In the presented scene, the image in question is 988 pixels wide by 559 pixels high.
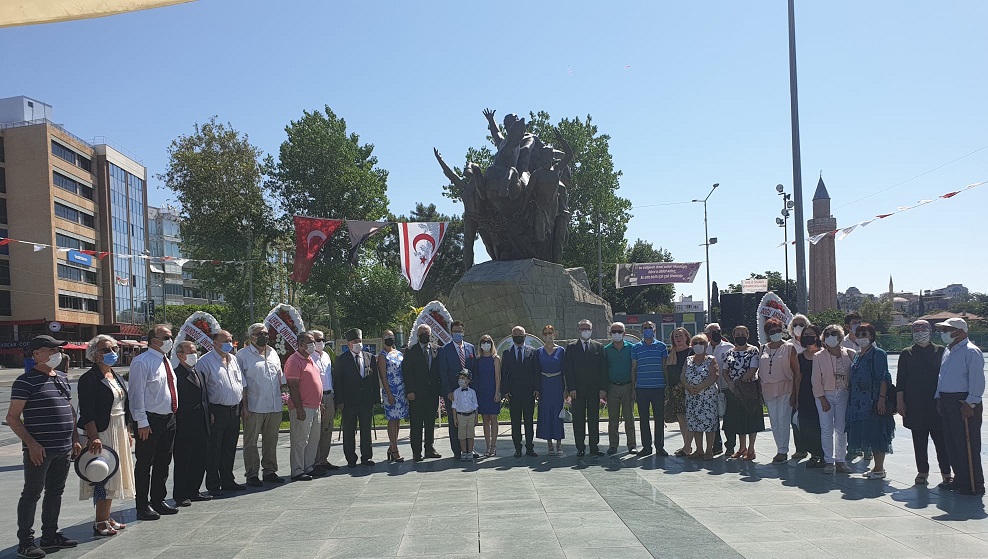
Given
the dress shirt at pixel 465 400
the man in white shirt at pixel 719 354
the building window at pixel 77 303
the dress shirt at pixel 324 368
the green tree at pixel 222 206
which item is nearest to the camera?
the dress shirt at pixel 324 368

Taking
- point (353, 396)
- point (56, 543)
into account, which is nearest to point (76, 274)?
point (353, 396)

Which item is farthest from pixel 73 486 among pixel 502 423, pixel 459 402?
pixel 502 423

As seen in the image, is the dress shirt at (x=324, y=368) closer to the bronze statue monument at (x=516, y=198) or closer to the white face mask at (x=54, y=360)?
the white face mask at (x=54, y=360)

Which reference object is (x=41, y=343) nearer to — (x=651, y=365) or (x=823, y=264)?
(x=651, y=365)

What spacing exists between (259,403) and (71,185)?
6102 cm

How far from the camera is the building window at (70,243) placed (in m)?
57.8

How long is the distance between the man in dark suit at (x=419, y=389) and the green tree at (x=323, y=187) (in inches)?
1233

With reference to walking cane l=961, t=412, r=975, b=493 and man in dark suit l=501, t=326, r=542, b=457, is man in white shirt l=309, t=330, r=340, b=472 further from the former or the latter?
walking cane l=961, t=412, r=975, b=493

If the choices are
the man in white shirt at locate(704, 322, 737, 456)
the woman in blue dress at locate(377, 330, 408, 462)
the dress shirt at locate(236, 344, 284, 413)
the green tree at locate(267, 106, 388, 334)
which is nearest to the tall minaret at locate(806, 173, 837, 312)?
the green tree at locate(267, 106, 388, 334)

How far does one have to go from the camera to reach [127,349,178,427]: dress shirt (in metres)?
7.14

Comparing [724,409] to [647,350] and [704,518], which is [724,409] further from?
[704,518]

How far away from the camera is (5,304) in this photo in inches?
2242

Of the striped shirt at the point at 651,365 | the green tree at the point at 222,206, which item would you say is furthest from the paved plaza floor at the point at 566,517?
the green tree at the point at 222,206

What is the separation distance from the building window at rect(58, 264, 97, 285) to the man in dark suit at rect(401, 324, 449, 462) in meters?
57.0
